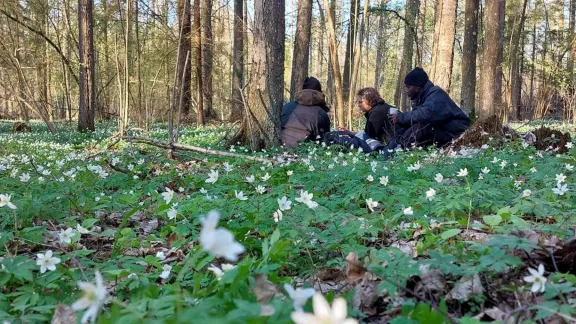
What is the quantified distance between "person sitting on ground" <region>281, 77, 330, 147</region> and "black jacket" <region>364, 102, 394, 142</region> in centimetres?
88

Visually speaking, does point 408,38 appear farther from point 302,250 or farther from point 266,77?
point 302,250

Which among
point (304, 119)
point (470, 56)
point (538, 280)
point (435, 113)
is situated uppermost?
point (470, 56)

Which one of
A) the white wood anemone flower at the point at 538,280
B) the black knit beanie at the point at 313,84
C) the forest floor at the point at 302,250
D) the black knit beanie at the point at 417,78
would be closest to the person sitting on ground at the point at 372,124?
the black knit beanie at the point at 417,78

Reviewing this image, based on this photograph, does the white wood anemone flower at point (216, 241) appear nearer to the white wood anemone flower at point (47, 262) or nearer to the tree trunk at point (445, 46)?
the white wood anemone flower at point (47, 262)

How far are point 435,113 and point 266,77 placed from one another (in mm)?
2864

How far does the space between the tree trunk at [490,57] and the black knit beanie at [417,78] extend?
2.89 metres

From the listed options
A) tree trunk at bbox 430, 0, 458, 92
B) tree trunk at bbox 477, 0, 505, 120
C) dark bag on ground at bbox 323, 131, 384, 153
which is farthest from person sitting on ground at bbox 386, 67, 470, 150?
tree trunk at bbox 430, 0, 458, 92

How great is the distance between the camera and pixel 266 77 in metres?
7.75

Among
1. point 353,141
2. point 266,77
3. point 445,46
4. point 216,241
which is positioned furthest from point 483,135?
point 216,241

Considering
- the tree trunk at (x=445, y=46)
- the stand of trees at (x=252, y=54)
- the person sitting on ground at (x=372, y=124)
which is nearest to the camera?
the stand of trees at (x=252, y=54)

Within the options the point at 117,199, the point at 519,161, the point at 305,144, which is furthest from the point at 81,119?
the point at 519,161

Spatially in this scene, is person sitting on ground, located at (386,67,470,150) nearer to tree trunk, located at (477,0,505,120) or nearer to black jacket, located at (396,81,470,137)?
black jacket, located at (396,81,470,137)

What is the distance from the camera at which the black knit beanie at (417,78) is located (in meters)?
7.30

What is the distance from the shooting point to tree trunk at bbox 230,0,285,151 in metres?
7.60
